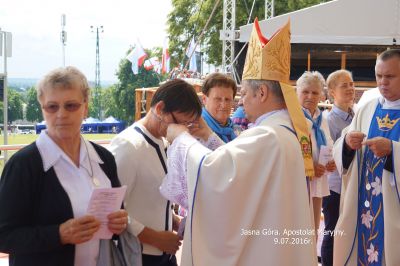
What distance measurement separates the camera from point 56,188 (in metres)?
1.97

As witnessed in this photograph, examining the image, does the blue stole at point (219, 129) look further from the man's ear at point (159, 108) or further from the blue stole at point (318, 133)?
the man's ear at point (159, 108)

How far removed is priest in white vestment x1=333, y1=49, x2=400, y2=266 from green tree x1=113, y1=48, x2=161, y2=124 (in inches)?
1642

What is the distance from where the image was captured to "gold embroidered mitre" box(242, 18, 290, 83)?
97.5 inches

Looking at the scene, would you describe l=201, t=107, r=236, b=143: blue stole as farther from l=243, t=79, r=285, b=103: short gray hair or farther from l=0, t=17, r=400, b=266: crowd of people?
l=243, t=79, r=285, b=103: short gray hair

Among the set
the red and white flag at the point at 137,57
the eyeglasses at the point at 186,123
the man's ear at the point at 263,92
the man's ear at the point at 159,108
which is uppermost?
the red and white flag at the point at 137,57

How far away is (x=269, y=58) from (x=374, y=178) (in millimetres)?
1479

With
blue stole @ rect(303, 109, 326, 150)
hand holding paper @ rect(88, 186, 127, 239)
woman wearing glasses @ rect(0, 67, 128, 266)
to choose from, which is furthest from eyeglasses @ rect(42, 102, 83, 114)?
blue stole @ rect(303, 109, 326, 150)

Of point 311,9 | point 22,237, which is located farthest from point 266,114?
point 311,9

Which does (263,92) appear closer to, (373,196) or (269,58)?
(269,58)

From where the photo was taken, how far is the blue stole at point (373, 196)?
346 centimetres

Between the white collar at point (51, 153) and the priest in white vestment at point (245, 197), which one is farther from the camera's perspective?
the priest in white vestment at point (245, 197)

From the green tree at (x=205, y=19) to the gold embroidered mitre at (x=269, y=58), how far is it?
688 inches

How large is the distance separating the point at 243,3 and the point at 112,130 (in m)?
21.4

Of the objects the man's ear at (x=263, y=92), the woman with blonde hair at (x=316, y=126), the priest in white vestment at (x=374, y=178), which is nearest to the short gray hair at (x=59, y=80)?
the man's ear at (x=263, y=92)
